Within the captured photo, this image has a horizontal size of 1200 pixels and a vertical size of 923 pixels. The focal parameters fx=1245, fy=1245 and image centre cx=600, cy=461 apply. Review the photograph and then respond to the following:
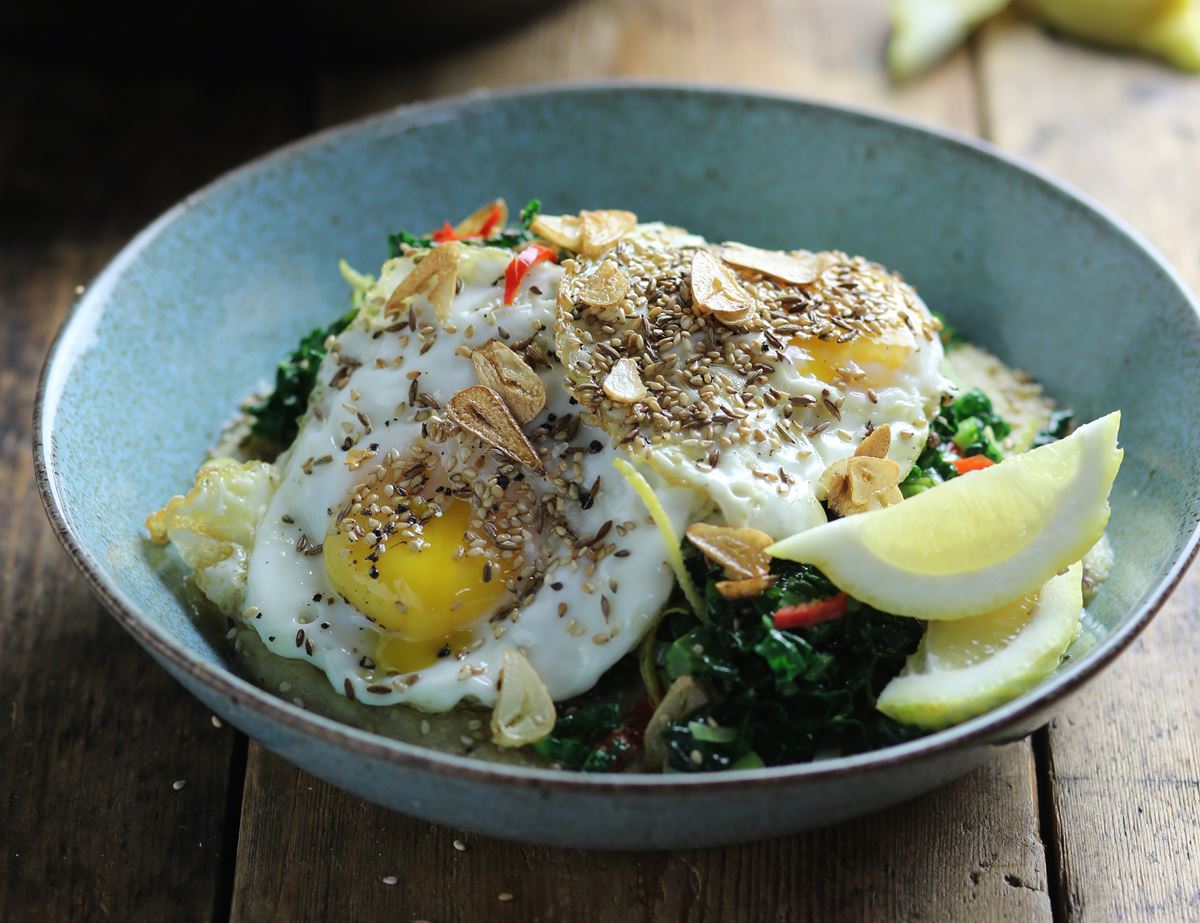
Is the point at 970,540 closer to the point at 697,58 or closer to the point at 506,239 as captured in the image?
the point at 506,239

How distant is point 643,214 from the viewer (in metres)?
5.11

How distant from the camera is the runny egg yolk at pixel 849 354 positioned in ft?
11.6

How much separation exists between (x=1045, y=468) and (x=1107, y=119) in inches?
149

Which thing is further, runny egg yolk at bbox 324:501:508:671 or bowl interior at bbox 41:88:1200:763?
bowl interior at bbox 41:88:1200:763

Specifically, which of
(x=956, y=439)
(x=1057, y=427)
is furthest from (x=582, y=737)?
(x=1057, y=427)

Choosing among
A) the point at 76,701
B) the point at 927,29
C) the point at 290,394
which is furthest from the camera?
the point at 927,29

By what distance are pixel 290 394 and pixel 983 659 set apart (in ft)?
8.02

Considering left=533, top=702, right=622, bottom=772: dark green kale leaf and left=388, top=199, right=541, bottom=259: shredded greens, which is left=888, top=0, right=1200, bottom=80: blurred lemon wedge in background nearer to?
left=388, top=199, right=541, bottom=259: shredded greens

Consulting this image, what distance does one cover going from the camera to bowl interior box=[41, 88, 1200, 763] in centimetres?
381

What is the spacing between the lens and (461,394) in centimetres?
338

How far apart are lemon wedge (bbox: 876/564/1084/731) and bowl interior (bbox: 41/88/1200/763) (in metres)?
0.37

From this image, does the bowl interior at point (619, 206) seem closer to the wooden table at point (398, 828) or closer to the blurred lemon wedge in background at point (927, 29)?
the wooden table at point (398, 828)

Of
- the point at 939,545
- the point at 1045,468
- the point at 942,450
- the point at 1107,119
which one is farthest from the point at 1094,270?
the point at 1107,119

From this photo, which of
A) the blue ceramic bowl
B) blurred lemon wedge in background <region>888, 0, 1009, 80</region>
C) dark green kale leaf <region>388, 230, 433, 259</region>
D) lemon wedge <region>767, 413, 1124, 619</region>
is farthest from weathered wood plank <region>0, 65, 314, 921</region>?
blurred lemon wedge in background <region>888, 0, 1009, 80</region>
